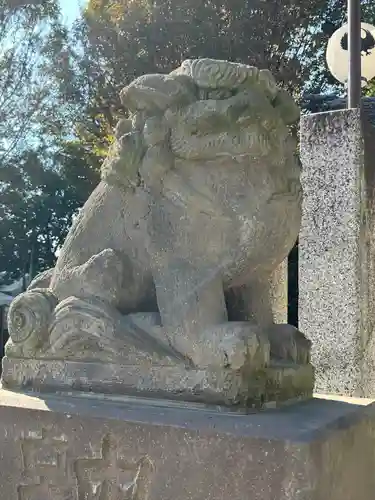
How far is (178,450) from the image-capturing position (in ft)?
4.99

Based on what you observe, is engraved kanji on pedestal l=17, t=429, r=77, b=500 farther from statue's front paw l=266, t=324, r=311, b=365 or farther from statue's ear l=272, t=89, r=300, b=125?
statue's ear l=272, t=89, r=300, b=125

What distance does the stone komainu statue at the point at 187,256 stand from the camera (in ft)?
5.46

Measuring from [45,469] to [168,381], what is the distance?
39 centimetres

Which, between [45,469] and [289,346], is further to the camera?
[289,346]

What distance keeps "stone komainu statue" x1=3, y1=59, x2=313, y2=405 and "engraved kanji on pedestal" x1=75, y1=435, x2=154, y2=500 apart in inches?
7.0

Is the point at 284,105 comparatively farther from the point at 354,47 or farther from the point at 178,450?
the point at 354,47

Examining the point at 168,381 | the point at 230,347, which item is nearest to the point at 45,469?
the point at 168,381

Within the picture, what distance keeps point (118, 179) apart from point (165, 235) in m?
0.21

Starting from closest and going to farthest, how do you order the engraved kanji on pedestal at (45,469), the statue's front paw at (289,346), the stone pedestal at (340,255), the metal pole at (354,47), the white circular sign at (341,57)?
1. the engraved kanji on pedestal at (45,469)
2. the statue's front paw at (289,346)
3. the stone pedestal at (340,255)
4. the metal pole at (354,47)
5. the white circular sign at (341,57)

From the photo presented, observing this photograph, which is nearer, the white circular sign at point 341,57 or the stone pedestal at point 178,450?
the stone pedestal at point 178,450

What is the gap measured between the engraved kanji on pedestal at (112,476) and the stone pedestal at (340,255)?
65.7 inches

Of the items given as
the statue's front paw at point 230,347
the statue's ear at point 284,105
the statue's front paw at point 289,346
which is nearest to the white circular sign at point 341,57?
the statue's ear at point 284,105

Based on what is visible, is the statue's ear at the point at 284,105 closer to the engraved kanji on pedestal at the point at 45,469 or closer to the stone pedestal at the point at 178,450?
the stone pedestal at the point at 178,450

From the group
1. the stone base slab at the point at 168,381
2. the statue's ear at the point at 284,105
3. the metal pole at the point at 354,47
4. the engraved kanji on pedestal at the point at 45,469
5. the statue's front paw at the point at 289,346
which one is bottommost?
the engraved kanji on pedestal at the point at 45,469
